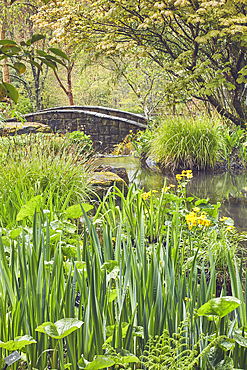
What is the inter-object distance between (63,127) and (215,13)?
9065 mm

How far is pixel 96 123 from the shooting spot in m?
13.2

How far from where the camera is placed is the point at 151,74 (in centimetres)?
1393

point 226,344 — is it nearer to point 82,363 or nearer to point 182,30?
point 82,363

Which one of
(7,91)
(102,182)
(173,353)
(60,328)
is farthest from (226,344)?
(102,182)

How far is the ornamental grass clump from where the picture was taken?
23.3 feet

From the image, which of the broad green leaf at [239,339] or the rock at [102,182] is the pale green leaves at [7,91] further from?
the rock at [102,182]

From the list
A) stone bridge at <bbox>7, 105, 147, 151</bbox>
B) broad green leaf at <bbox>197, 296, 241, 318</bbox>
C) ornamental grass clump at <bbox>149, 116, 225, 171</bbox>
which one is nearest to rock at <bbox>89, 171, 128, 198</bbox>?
ornamental grass clump at <bbox>149, 116, 225, 171</bbox>

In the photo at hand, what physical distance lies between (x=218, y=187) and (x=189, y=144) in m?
1.95

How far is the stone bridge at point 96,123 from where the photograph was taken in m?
→ 12.9

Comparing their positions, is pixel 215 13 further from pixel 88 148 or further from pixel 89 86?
pixel 89 86

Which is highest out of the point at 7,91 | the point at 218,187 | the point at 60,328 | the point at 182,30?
the point at 182,30

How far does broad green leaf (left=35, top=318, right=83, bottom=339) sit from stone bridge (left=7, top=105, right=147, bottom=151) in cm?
1174

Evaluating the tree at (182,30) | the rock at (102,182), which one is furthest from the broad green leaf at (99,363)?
the tree at (182,30)

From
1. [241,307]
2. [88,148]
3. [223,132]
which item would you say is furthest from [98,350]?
[223,132]
